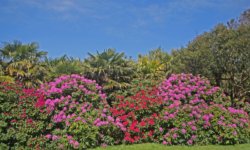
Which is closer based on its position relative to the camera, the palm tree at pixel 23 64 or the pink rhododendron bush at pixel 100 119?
the pink rhododendron bush at pixel 100 119

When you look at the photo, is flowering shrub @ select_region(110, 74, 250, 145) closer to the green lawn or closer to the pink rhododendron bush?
the pink rhododendron bush

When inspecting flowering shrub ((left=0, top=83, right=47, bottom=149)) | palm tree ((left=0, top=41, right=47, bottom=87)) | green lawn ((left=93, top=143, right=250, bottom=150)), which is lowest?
green lawn ((left=93, top=143, right=250, bottom=150))

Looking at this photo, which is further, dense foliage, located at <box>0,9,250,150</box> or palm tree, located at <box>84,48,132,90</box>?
palm tree, located at <box>84,48,132,90</box>

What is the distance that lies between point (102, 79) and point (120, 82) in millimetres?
1123

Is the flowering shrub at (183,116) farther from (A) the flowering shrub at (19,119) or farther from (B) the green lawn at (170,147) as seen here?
(A) the flowering shrub at (19,119)

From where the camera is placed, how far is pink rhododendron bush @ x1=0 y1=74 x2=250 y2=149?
7.25 meters

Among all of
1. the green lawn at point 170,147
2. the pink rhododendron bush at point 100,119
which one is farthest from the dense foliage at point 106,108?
the green lawn at point 170,147

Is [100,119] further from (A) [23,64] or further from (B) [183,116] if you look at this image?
(A) [23,64]

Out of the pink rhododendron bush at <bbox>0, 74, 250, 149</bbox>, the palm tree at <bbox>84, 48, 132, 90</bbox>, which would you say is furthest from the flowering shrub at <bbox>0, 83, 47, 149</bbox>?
the palm tree at <bbox>84, 48, 132, 90</bbox>

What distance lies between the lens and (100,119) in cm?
821

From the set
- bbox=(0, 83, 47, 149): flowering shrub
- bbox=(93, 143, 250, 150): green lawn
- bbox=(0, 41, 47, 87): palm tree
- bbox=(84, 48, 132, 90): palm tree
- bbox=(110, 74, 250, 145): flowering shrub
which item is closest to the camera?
bbox=(0, 83, 47, 149): flowering shrub

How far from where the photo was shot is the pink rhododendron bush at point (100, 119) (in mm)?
7246

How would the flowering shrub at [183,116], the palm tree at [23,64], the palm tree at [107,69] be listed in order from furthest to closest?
the palm tree at [107,69] < the palm tree at [23,64] < the flowering shrub at [183,116]

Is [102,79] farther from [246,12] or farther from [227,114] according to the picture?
[246,12]
